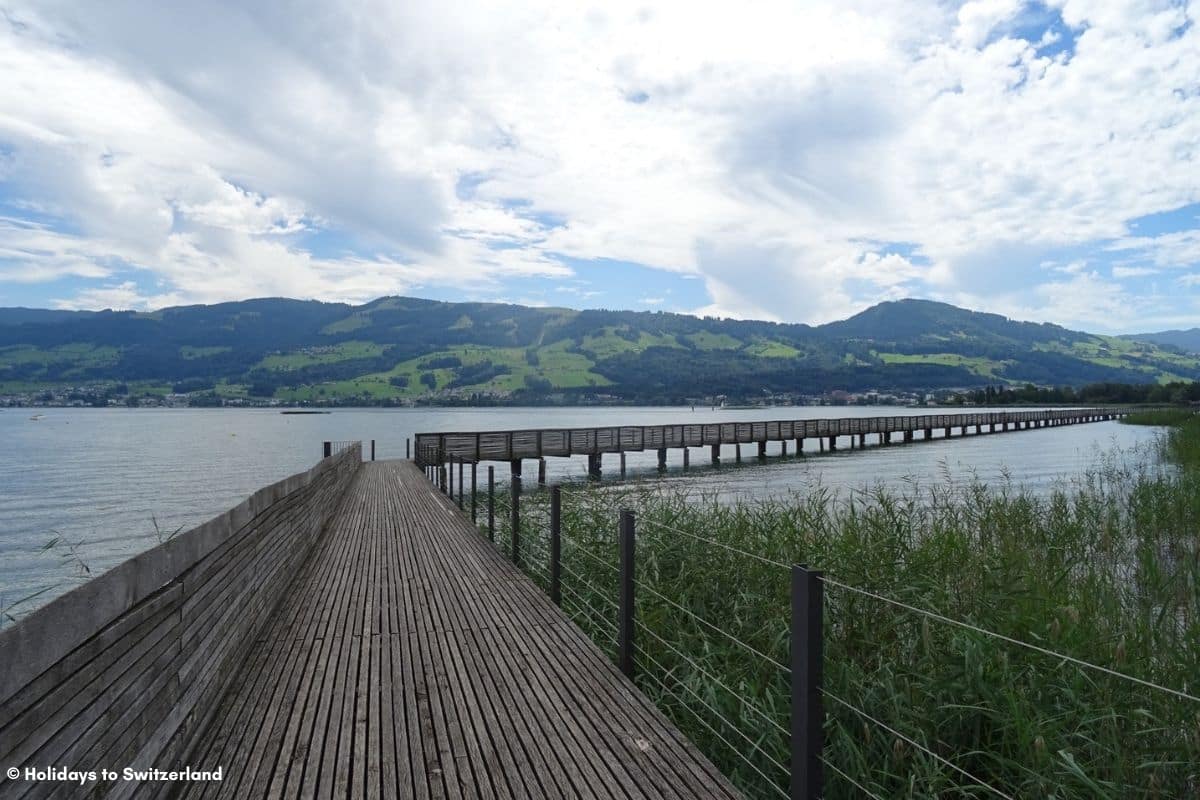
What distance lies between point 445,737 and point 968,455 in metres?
38.3

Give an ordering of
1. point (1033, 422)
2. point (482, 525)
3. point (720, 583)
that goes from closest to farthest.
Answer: point (720, 583) < point (482, 525) < point (1033, 422)

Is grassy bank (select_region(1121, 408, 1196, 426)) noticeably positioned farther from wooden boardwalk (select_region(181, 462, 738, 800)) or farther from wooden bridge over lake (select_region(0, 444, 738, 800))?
→ wooden bridge over lake (select_region(0, 444, 738, 800))

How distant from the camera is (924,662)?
4.28 metres

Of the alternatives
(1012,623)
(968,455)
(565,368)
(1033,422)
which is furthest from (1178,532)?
(565,368)

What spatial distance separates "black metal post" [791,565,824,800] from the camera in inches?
98.7

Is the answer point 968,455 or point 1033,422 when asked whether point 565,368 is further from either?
point 968,455

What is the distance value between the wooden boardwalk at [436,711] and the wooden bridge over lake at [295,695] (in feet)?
0.04

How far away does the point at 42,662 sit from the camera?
5.95 ft

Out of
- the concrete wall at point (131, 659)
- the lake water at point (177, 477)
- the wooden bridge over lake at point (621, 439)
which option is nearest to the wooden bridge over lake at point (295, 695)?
the concrete wall at point (131, 659)

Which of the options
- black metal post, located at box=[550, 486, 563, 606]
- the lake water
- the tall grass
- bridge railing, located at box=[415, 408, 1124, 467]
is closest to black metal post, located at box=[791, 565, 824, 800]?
the tall grass

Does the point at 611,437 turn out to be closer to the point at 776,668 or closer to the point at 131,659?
the point at 776,668

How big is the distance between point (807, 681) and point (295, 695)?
2906 mm

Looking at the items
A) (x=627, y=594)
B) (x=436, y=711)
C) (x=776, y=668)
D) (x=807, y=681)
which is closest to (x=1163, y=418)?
(x=776, y=668)

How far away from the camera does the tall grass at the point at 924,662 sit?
132 inches
